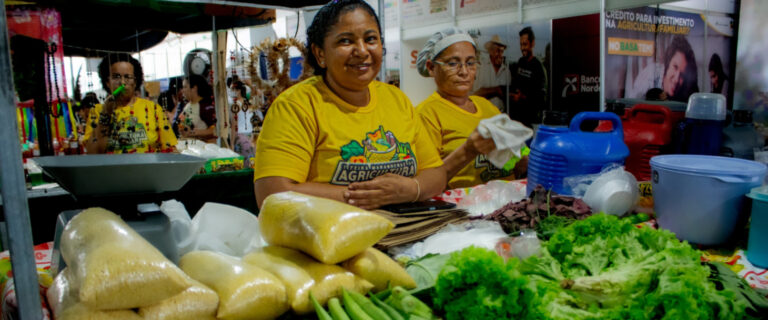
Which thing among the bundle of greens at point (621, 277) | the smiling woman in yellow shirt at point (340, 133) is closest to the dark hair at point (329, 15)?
the smiling woman in yellow shirt at point (340, 133)

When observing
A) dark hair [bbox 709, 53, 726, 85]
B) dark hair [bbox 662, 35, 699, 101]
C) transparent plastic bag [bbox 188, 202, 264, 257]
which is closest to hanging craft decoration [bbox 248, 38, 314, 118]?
transparent plastic bag [bbox 188, 202, 264, 257]

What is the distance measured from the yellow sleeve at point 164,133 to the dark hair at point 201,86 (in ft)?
1.79

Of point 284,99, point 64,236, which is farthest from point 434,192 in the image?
point 64,236

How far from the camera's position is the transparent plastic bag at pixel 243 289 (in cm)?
90

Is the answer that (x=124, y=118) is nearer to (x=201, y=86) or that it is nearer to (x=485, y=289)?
(x=201, y=86)

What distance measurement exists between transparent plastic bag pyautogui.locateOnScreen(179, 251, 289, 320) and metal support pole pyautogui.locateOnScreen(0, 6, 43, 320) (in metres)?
0.28

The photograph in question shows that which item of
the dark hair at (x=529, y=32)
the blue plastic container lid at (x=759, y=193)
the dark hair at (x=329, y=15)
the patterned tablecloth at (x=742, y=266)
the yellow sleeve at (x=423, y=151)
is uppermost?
the dark hair at (x=529, y=32)

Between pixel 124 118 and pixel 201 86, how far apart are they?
0.98 metres

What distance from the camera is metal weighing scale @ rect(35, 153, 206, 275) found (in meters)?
1.06

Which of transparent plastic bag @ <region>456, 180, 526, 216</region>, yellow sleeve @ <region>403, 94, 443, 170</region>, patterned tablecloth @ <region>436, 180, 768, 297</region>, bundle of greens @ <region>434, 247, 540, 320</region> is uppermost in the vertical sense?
yellow sleeve @ <region>403, 94, 443, 170</region>

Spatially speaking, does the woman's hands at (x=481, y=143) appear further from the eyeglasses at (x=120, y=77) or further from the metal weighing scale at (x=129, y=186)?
the eyeglasses at (x=120, y=77)

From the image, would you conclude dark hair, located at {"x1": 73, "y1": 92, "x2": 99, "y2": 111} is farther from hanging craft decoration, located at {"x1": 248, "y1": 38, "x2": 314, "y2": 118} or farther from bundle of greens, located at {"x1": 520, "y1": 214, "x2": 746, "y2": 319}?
bundle of greens, located at {"x1": 520, "y1": 214, "x2": 746, "y2": 319}

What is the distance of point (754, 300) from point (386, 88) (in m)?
1.71

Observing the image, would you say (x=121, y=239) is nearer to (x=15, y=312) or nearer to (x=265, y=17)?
(x=15, y=312)
